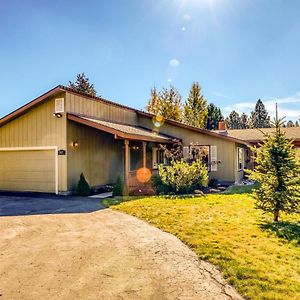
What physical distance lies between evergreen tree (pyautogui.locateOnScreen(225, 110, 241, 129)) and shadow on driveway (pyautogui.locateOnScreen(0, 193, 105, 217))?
62.3 metres

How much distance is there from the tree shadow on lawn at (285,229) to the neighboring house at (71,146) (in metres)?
6.82

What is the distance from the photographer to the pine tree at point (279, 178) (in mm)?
7215

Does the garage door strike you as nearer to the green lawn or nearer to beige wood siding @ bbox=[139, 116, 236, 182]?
the green lawn

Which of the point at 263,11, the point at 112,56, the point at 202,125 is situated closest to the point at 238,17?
the point at 263,11

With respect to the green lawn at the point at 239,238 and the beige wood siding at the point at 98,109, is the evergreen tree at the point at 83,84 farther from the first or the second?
the green lawn at the point at 239,238

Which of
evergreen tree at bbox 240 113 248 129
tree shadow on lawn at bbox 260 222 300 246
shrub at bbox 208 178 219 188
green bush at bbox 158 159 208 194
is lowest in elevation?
tree shadow on lawn at bbox 260 222 300 246

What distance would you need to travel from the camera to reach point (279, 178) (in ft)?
24.1

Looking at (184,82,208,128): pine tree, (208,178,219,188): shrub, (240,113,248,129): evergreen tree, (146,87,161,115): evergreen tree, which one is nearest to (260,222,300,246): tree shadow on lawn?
(208,178,219,188): shrub

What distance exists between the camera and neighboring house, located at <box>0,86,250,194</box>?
41.7 ft

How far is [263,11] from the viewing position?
11.8 m

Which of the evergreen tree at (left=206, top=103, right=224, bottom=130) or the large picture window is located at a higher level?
the evergreen tree at (left=206, top=103, right=224, bottom=130)

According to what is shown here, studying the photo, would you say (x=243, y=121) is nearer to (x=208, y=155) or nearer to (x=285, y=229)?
(x=208, y=155)

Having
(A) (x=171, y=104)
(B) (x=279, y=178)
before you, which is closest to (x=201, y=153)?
(B) (x=279, y=178)

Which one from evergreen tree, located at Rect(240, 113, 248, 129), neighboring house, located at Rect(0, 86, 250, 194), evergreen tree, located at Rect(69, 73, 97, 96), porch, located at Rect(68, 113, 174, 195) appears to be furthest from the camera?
evergreen tree, located at Rect(240, 113, 248, 129)
